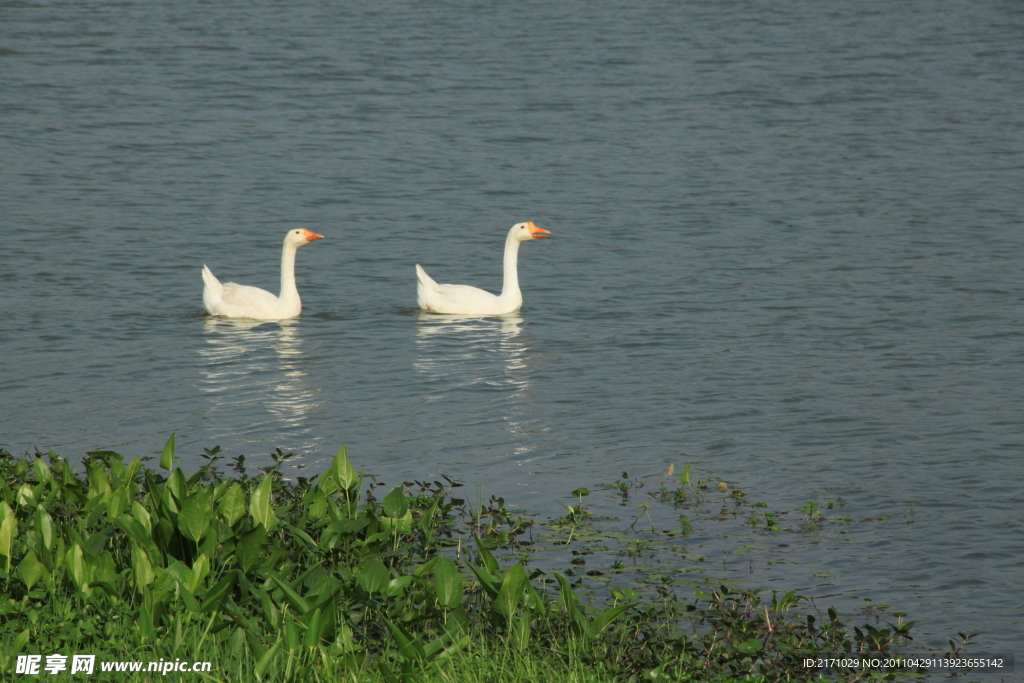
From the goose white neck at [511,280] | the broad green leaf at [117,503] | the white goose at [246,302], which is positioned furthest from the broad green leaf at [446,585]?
the goose white neck at [511,280]

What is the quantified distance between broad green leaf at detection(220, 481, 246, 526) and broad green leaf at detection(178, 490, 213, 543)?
0.19 metres

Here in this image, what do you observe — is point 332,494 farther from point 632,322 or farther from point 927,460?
point 632,322

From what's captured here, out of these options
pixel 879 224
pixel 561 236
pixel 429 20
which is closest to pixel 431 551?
pixel 561 236

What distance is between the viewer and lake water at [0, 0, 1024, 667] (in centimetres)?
870

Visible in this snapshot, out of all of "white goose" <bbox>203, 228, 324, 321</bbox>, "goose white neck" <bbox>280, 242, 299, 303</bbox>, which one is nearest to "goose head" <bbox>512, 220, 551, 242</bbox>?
"goose white neck" <bbox>280, 242, 299, 303</bbox>

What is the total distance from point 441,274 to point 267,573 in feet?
33.6

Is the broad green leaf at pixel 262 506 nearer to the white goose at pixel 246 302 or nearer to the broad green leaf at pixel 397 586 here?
the broad green leaf at pixel 397 586

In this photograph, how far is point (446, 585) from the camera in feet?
16.8

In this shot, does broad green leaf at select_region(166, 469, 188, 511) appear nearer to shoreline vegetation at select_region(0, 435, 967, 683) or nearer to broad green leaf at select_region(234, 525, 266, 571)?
shoreline vegetation at select_region(0, 435, 967, 683)

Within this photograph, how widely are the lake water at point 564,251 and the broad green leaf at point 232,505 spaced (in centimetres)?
247

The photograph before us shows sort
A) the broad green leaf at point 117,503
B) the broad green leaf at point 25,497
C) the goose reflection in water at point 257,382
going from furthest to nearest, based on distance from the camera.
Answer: the goose reflection in water at point 257,382 → the broad green leaf at point 25,497 → the broad green leaf at point 117,503

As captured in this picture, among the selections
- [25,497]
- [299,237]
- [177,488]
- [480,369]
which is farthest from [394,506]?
[299,237]

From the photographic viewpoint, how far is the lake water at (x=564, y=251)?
870cm

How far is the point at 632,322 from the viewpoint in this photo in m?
12.8
